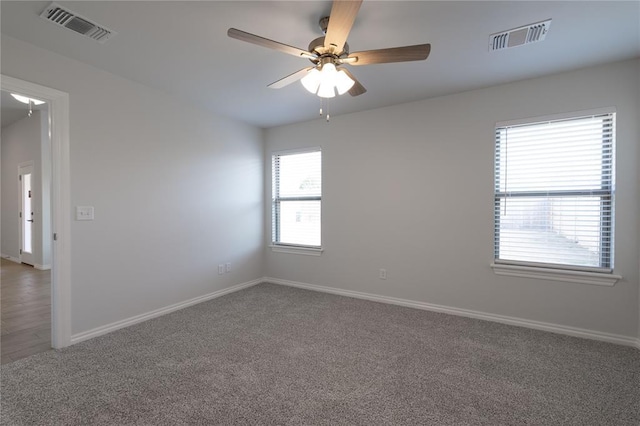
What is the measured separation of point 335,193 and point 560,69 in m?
2.73

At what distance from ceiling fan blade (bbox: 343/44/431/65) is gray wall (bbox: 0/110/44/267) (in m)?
6.27

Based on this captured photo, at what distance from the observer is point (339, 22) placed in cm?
162

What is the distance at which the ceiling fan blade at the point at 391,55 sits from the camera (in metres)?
1.80

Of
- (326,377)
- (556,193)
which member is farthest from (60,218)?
(556,193)

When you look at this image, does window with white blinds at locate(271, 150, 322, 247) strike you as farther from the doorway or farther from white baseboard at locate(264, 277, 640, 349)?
the doorway

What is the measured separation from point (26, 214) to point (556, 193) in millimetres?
9093

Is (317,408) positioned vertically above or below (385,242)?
below

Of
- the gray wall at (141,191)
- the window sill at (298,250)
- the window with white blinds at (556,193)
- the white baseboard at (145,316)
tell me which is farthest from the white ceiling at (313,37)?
the white baseboard at (145,316)

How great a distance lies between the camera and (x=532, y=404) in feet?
6.20

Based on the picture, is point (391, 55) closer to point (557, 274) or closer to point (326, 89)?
point (326, 89)

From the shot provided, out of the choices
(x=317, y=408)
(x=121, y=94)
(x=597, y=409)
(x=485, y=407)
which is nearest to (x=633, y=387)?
(x=597, y=409)

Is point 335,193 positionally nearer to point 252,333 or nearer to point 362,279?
point 362,279

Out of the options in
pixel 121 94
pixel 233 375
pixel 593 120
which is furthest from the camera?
pixel 121 94

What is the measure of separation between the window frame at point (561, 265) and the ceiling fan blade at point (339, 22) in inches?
88.6
